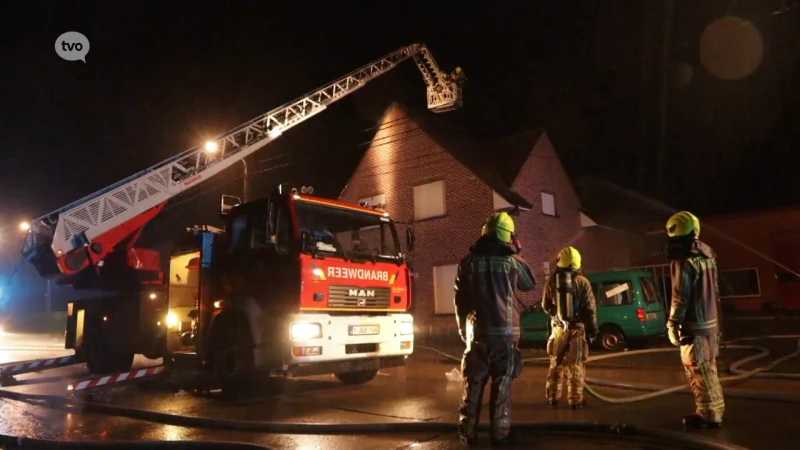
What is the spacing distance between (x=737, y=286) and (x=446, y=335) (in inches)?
529

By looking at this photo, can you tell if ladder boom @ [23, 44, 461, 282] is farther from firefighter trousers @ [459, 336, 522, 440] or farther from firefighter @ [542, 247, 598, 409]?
firefighter trousers @ [459, 336, 522, 440]

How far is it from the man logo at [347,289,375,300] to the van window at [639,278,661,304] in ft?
25.8

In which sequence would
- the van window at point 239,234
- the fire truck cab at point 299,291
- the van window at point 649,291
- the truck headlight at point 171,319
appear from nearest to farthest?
the fire truck cab at point 299,291
the van window at point 239,234
the truck headlight at point 171,319
the van window at point 649,291

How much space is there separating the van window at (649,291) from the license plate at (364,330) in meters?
7.70

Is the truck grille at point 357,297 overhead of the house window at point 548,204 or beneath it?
beneath

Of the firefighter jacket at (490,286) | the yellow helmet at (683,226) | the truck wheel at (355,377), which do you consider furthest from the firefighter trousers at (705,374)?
the truck wheel at (355,377)

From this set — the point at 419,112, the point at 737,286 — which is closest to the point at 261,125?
the point at 419,112

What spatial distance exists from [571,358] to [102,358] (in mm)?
9225

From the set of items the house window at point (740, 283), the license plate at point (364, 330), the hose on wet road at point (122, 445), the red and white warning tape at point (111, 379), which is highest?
the house window at point (740, 283)

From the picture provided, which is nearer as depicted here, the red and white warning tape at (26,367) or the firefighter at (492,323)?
the firefighter at (492,323)

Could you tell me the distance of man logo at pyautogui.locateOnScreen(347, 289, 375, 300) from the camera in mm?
8297

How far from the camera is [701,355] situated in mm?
5441

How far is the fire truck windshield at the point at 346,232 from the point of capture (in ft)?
27.0

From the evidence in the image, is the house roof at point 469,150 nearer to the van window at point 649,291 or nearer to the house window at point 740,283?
the van window at point 649,291
